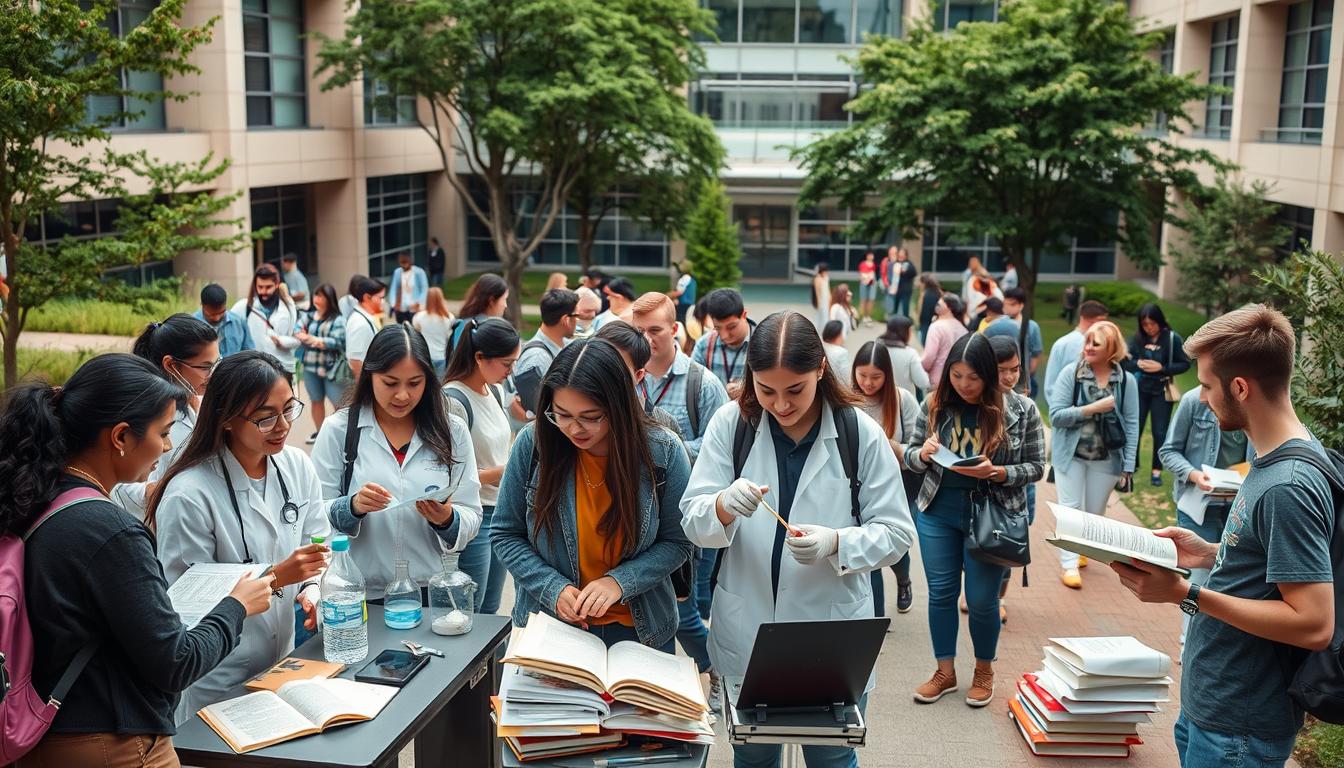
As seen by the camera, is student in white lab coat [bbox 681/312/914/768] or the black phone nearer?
the black phone

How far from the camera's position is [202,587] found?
3.82 m

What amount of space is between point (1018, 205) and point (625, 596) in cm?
1783

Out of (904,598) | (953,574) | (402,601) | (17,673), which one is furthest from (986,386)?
(17,673)

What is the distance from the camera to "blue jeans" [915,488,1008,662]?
20.5 feet

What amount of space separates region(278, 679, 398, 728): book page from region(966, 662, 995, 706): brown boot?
3736 mm

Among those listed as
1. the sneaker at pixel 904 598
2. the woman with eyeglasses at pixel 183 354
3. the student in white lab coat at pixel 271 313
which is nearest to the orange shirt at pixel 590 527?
the woman with eyeglasses at pixel 183 354

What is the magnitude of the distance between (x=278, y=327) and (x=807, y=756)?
9236 mm

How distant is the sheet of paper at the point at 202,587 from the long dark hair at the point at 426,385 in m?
1.17

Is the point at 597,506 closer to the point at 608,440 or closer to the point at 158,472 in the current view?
the point at 608,440

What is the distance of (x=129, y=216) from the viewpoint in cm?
1163

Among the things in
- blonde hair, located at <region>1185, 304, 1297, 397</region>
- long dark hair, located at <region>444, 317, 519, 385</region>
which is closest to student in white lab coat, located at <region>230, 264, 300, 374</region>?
long dark hair, located at <region>444, 317, 519, 385</region>

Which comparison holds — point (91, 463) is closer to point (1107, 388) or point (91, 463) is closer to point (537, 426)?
point (537, 426)

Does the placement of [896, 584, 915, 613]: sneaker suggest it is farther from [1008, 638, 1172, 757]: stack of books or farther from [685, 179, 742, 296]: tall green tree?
[685, 179, 742, 296]: tall green tree

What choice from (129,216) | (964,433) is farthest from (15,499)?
(129,216)
